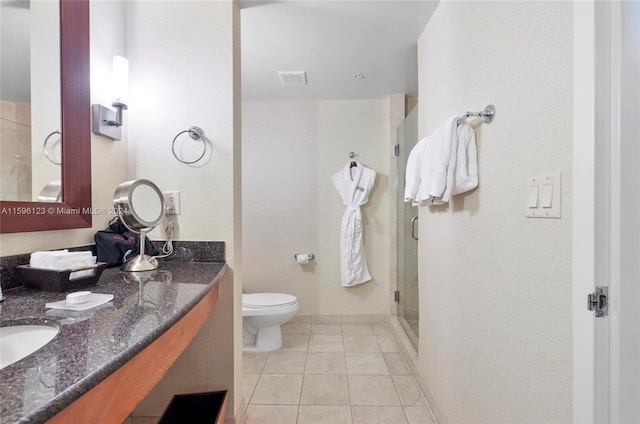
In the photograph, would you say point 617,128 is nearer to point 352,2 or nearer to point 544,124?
point 544,124

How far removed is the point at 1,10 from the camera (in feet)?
3.17

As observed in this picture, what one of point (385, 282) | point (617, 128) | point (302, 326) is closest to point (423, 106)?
point (617, 128)

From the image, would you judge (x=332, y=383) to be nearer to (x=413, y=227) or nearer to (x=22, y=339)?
(x=413, y=227)

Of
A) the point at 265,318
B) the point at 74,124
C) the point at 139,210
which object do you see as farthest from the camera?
the point at 265,318

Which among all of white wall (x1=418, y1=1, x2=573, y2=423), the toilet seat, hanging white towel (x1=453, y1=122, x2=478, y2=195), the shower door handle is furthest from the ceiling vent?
the toilet seat

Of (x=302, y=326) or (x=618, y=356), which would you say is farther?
(x=302, y=326)

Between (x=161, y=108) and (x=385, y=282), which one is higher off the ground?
(x=161, y=108)

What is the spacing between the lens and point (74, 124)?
1237 millimetres

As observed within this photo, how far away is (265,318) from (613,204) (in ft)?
7.11

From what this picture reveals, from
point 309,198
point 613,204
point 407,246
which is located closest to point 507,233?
point 613,204

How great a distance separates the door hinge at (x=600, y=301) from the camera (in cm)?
70

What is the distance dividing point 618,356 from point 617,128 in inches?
20.8

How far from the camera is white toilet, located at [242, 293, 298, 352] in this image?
7.69 ft

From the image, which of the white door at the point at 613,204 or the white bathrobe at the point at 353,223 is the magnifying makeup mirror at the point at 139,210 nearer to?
Result: the white door at the point at 613,204
